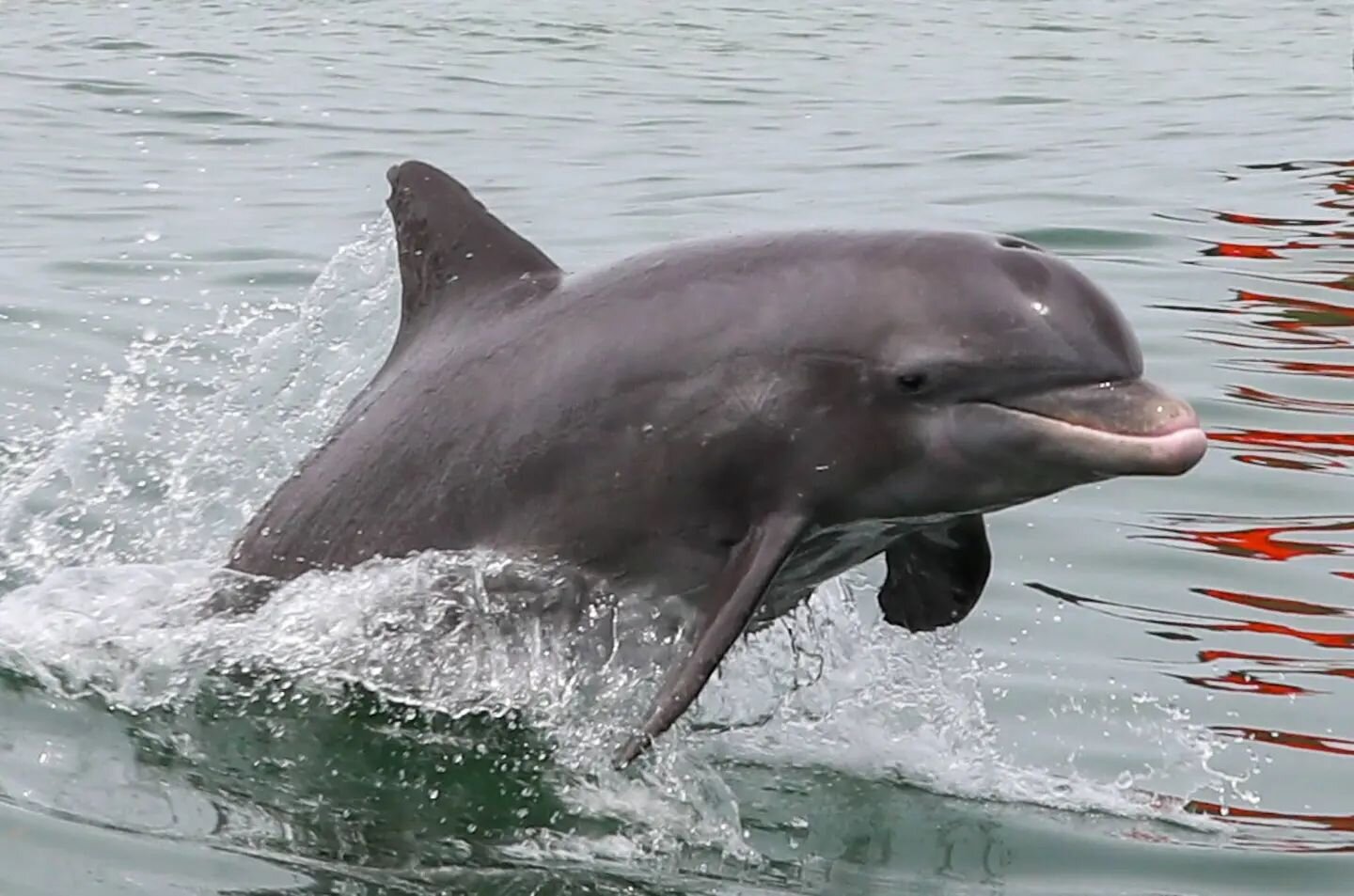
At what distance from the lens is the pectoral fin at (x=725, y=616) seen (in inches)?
238

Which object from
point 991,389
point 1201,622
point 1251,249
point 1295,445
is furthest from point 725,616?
point 1251,249

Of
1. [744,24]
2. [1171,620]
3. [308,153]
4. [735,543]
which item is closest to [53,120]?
[308,153]

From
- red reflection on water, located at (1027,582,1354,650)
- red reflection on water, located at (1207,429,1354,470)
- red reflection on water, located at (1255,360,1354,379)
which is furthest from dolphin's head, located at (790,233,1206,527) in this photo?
red reflection on water, located at (1255,360,1354,379)

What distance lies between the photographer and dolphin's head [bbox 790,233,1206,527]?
5.92m

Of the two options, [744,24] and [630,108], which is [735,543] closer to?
[630,108]

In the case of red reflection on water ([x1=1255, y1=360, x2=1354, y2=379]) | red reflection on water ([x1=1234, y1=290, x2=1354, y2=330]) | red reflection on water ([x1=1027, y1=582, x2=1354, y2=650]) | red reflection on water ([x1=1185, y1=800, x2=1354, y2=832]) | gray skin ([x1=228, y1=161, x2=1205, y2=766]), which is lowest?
red reflection on water ([x1=1234, y1=290, x2=1354, y2=330])

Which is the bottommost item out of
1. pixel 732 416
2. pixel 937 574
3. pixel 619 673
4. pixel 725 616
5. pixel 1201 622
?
pixel 1201 622

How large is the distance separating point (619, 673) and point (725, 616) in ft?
2.80

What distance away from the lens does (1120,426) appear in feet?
19.3

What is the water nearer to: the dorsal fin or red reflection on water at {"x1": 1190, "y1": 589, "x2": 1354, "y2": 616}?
red reflection on water at {"x1": 1190, "y1": 589, "x2": 1354, "y2": 616}

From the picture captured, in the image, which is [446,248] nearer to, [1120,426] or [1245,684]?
[1120,426]

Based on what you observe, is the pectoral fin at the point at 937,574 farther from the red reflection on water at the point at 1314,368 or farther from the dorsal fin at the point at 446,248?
the red reflection on water at the point at 1314,368

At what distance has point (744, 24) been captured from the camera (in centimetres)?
3262

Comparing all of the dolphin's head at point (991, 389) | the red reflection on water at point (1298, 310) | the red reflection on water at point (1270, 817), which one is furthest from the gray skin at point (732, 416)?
the red reflection on water at point (1298, 310)
